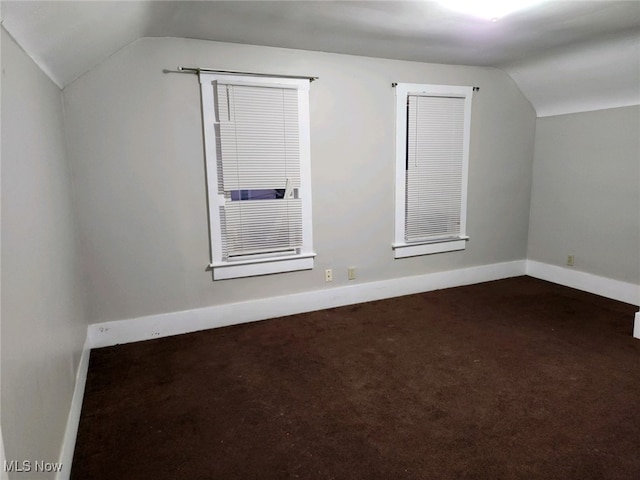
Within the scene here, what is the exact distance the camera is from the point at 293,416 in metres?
2.18

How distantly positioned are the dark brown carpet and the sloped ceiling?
190 cm

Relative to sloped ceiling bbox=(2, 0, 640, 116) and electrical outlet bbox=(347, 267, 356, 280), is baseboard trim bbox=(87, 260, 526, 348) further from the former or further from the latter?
sloped ceiling bbox=(2, 0, 640, 116)

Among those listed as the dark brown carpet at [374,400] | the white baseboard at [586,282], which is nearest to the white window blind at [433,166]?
the dark brown carpet at [374,400]

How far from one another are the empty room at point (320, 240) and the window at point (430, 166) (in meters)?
0.02

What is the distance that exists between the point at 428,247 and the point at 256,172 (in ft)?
6.56

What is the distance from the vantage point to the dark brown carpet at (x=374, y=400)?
1.82 meters

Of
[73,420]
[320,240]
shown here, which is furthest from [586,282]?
[73,420]

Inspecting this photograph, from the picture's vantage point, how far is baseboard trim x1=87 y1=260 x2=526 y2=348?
122 inches

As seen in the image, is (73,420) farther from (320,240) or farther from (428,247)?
(428,247)

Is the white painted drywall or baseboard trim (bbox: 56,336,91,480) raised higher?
the white painted drywall

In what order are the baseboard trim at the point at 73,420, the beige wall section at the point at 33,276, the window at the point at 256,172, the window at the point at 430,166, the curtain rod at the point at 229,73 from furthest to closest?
the window at the point at 430,166
the window at the point at 256,172
the curtain rod at the point at 229,73
the baseboard trim at the point at 73,420
the beige wall section at the point at 33,276

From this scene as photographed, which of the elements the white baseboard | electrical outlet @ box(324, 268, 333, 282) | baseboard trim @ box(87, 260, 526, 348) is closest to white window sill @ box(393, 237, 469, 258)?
baseboard trim @ box(87, 260, 526, 348)

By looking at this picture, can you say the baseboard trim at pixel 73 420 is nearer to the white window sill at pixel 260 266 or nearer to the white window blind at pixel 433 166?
the white window sill at pixel 260 266

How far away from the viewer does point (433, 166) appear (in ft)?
13.4
